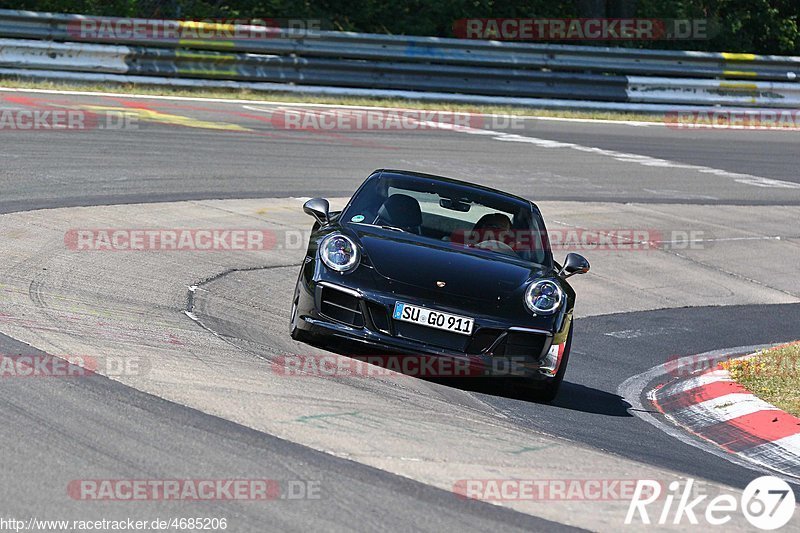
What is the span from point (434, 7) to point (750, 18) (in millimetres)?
9067

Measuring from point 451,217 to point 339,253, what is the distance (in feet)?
5.58

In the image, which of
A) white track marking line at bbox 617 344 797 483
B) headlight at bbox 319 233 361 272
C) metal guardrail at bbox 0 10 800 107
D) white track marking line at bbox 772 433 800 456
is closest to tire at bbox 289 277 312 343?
headlight at bbox 319 233 361 272

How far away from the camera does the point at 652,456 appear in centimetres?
619

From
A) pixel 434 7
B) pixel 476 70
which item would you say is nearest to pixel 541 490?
pixel 476 70

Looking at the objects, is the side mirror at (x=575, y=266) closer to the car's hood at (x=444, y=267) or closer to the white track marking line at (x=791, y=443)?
the car's hood at (x=444, y=267)

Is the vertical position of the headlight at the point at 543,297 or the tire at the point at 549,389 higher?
the headlight at the point at 543,297

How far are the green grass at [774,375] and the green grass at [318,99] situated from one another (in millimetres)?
13207

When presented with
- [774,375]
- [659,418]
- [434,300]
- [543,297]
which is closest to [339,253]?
[434,300]

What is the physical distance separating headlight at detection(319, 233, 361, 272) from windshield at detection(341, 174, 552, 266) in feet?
2.16

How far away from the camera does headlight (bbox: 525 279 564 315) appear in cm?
725

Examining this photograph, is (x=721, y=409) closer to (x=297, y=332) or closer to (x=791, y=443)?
(x=791, y=443)

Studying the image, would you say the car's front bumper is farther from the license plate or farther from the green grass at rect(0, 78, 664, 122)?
the green grass at rect(0, 78, 664, 122)

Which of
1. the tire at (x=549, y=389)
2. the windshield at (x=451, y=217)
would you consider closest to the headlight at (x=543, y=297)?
the tire at (x=549, y=389)

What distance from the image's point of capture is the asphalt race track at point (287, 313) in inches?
181
